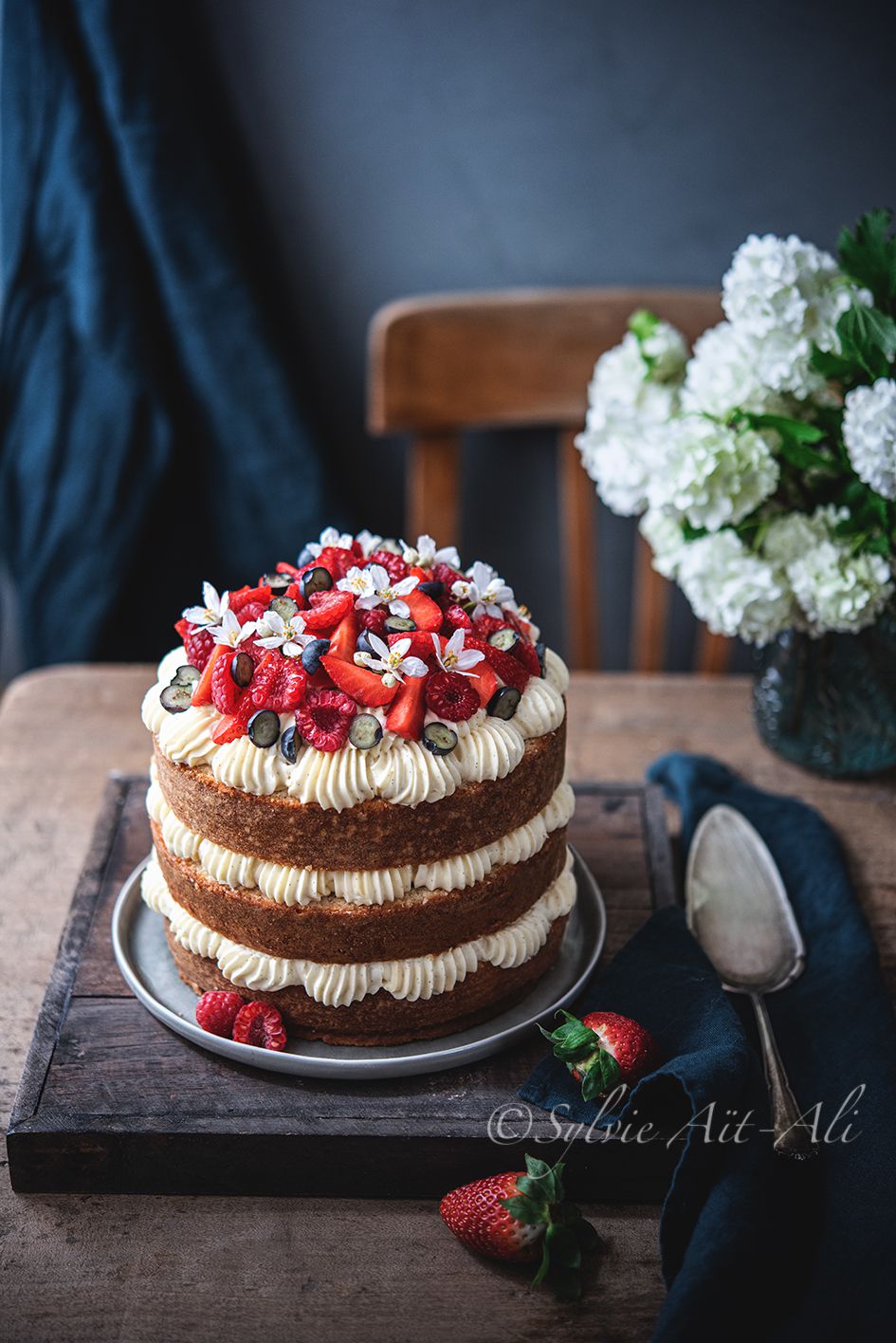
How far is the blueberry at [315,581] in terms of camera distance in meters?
1.67

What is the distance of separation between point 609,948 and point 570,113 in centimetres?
202

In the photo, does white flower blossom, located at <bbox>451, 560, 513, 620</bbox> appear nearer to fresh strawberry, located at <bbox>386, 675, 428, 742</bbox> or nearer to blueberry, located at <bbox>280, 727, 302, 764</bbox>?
fresh strawberry, located at <bbox>386, 675, 428, 742</bbox>

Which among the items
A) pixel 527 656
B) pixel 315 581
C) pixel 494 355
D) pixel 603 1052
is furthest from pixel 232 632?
pixel 494 355

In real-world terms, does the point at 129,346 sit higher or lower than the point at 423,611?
higher

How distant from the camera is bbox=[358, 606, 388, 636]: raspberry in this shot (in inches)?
62.6

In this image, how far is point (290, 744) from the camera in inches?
58.1

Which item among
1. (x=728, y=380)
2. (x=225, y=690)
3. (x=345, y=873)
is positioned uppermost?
(x=728, y=380)

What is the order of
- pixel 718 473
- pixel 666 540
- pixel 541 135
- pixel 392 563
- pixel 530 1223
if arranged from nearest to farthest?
pixel 530 1223
pixel 392 563
pixel 718 473
pixel 666 540
pixel 541 135

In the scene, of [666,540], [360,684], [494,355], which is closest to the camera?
[360,684]

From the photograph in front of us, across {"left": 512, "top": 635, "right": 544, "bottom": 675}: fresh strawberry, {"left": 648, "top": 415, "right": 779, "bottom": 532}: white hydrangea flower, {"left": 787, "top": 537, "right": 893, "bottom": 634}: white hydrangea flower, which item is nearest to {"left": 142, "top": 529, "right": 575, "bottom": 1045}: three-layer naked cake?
{"left": 512, "top": 635, "right": 544, "bottom": 675}: fresh strawberry

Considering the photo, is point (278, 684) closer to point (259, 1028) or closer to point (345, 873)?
point (345, 873)

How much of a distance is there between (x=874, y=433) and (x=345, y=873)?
95cm

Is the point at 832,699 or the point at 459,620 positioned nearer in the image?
the point at 459,620

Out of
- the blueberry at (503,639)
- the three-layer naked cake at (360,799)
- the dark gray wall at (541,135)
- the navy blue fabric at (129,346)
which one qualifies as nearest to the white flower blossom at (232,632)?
the three-layer naked cake at (360,799)
